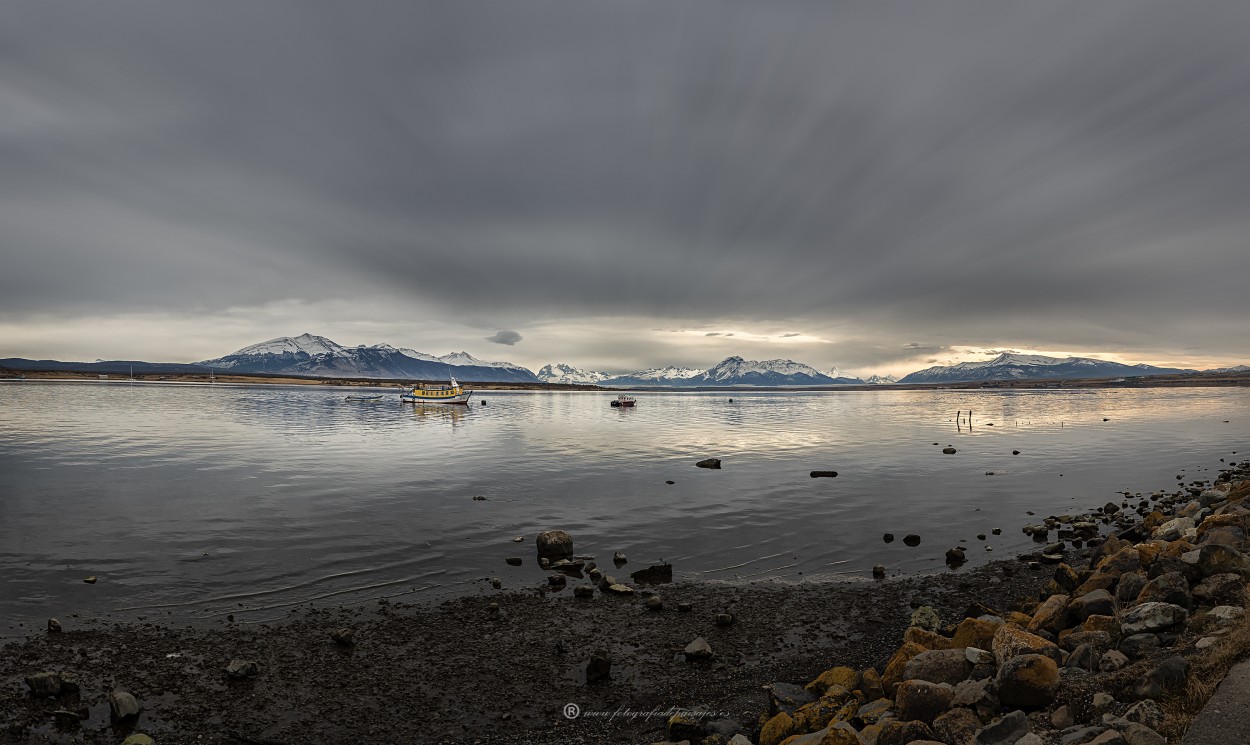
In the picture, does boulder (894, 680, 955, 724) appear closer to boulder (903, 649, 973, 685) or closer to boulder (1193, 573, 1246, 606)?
boulder (903, 649, 973, 685)

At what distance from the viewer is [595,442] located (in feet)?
204

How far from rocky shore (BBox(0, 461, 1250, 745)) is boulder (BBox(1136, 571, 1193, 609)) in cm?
5

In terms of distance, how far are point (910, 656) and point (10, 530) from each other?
1301 inches

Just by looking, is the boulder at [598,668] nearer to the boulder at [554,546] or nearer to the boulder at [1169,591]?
the boulder at [554,546]

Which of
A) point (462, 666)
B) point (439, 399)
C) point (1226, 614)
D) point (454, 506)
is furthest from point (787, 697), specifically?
point (439, 399)

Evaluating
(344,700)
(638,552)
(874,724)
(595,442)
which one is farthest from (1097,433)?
(344,700)

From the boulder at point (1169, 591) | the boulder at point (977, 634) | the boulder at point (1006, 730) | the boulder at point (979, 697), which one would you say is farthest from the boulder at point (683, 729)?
the boulder at point (1169, 591)

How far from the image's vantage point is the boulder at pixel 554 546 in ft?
69.2

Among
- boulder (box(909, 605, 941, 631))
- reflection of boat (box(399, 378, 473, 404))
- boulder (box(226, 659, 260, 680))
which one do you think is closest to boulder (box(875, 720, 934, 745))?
boulder (box(909, 605, 941, 631))

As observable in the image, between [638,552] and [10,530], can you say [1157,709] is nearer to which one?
[638,552]

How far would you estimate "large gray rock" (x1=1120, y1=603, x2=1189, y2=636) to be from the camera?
9984 mm

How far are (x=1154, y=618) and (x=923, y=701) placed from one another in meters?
4.79

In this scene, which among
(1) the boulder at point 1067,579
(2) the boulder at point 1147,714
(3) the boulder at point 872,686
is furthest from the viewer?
(1) the boulder at point 1067,579

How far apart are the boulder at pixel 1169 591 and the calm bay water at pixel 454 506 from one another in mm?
8668
